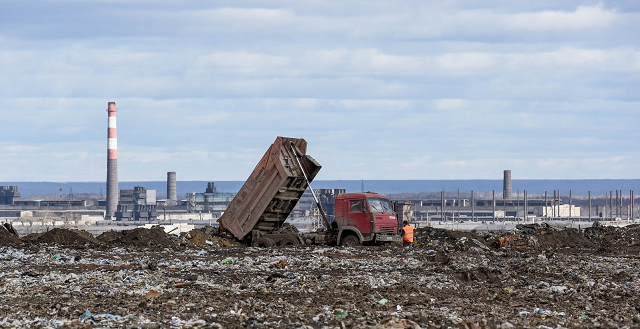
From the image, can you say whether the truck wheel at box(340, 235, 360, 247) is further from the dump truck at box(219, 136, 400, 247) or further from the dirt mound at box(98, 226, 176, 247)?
the dirt mound at box(98, 226, 176, 247)

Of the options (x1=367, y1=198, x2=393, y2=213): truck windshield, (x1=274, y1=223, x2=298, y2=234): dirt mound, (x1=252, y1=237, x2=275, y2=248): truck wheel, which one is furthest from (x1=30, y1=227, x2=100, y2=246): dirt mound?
(x1=367, y1=198, x2=393, y2=213): truck windshield

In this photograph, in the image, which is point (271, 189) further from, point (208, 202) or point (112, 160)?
point (208, 202)

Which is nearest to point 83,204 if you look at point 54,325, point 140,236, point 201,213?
point 201,213

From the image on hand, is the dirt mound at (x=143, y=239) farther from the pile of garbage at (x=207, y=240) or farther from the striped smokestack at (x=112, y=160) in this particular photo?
the striped smokestack at (x=112, y=160)

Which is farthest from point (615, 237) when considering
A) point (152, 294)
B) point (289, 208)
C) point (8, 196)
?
point (8, 196)

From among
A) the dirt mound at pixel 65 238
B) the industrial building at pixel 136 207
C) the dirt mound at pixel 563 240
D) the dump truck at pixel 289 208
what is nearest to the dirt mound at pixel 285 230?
the dump truck at pixel 289 208

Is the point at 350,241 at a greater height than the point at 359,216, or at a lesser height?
lesser

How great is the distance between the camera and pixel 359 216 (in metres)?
25.2

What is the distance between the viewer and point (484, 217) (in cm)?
10675

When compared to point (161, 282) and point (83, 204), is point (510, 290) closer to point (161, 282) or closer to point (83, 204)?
point (161, 282)

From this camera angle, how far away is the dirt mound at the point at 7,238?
24297mm

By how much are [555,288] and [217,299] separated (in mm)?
6460

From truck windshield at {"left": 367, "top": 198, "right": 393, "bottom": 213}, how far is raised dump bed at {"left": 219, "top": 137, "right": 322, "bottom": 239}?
197 centimetres

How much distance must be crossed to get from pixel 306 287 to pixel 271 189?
9580 mm
